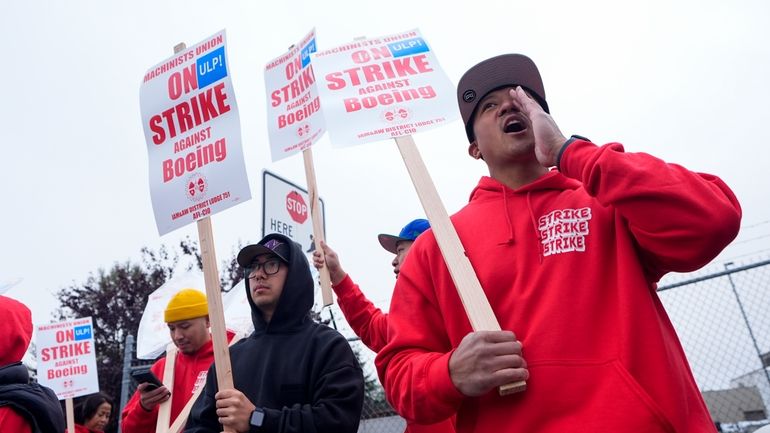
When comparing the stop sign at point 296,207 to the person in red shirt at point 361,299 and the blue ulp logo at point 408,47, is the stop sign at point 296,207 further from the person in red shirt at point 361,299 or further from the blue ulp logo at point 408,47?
the blue ulp logo at point 408,47

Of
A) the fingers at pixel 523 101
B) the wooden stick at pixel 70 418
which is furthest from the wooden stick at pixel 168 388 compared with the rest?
the fingers at pixel 523 101

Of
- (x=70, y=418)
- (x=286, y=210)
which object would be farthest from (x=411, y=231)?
(x=70, y=418)

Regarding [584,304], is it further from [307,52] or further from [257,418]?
[307,52]

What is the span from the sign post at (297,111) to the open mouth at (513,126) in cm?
198

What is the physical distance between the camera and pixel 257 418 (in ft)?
8.54

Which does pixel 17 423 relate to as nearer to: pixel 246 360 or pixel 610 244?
pixel 246 360

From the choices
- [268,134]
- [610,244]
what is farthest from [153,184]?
[610,244]

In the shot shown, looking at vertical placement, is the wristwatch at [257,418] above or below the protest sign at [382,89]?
below

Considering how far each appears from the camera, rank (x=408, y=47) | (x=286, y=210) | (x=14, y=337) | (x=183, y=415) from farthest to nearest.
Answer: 1. (x=286, y=210)
2. (x=183, y=415)
3. (x=14, y=337)
4. (x=408, y=47)

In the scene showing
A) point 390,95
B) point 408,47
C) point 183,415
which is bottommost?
point 183,415

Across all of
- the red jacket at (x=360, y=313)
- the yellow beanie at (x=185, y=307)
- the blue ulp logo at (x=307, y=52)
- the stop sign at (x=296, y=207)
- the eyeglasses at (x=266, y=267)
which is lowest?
the red jacket at (x=360, y=313)

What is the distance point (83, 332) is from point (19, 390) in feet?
14.2

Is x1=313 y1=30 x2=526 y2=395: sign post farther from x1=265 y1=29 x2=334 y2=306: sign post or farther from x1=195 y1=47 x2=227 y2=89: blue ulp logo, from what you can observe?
x1=265 y1=29 x2=334 y2=306: sign post

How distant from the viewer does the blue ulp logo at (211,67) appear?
10.1ft
